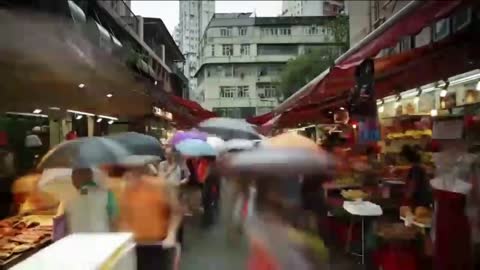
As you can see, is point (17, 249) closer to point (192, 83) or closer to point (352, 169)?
point (352, 169)

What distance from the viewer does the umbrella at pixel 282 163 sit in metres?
3.62

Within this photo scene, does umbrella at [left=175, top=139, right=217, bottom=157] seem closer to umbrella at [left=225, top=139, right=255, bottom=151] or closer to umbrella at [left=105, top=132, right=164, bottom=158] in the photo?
umbrella at [left=225, top=139, right=255, bottom=151]

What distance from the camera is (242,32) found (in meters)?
17.1

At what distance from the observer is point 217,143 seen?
8.59 m

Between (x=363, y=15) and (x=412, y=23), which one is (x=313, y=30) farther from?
(x=412, y=23)

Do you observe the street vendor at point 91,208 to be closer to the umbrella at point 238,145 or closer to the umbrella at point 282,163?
the umbrella at point 282,163

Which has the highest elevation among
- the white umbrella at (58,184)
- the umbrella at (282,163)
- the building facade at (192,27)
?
the building facade at (192,27)

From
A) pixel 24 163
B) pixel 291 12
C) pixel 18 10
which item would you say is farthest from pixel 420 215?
pixel 291 12

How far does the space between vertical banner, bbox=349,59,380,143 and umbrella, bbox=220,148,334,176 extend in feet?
5.77

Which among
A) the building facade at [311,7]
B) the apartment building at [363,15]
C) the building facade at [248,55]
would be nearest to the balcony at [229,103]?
the building facade at [248,55]

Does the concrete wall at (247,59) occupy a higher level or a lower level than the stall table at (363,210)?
higher

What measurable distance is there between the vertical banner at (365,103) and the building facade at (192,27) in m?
5.54

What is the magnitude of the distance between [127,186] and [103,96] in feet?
18.6

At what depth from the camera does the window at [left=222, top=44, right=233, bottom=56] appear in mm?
16141
